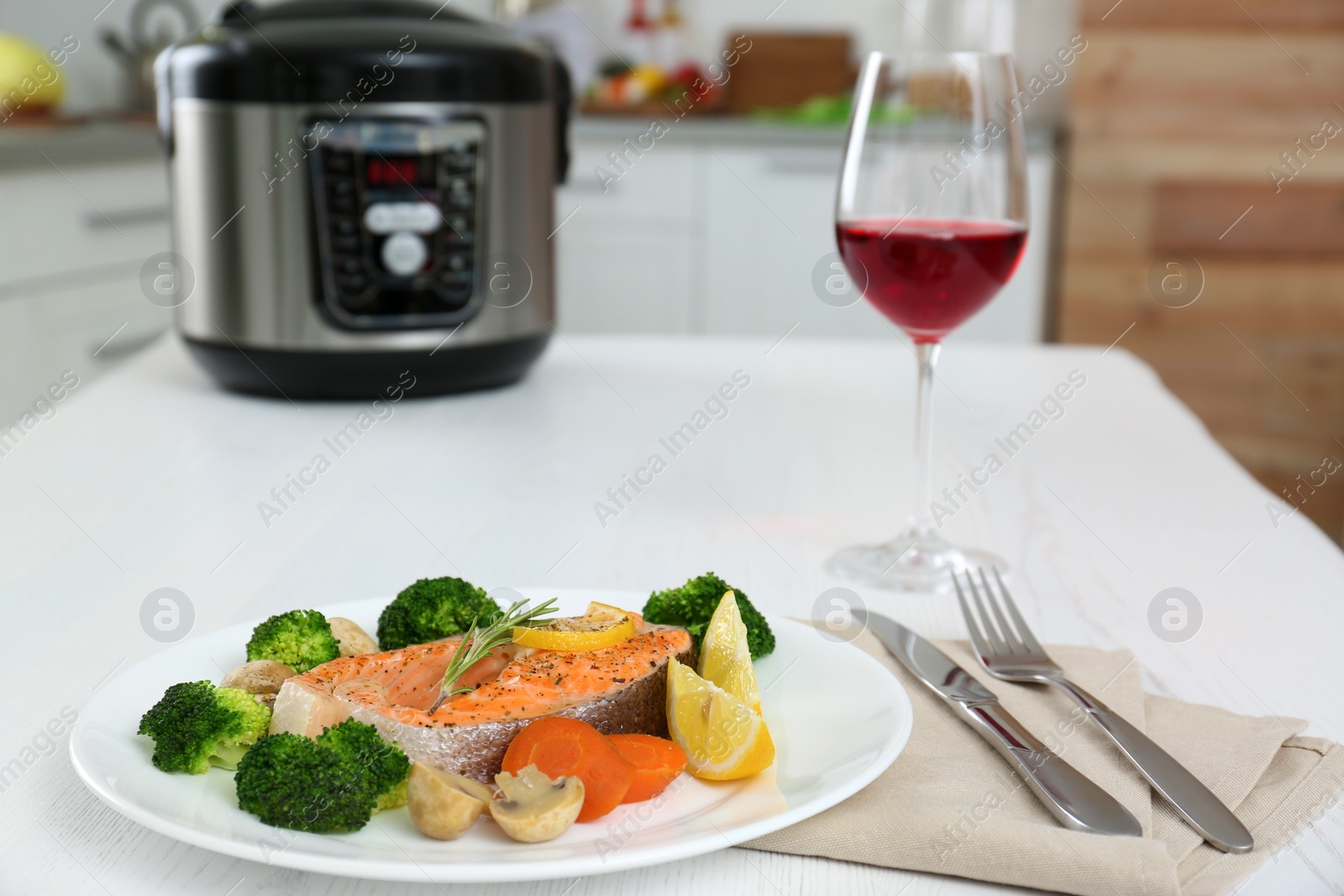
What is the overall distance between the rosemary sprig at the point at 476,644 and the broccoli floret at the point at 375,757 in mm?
45

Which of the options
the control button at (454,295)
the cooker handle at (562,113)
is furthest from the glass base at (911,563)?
the cooker handle at (562,113)

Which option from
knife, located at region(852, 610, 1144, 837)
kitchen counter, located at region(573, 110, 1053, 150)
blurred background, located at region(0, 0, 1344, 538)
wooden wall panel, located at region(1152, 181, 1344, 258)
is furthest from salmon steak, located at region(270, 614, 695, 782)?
wooden wall panel, located at region(1152, 181, 1344, 258)

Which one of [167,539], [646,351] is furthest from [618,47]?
[167,539]

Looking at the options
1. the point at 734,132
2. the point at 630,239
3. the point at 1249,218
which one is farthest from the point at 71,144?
the point at 1249,218

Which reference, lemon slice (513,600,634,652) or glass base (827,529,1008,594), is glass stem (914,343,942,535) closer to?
glass base (827,529,1008,594)

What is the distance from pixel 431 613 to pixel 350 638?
1.5 inches

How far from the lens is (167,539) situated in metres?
0.84

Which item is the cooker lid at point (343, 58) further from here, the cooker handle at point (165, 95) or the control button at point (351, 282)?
the control button at point (351, 282)

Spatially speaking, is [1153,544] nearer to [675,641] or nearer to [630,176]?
[675,641]

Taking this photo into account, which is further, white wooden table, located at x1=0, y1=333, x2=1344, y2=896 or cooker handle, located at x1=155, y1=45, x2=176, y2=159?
cooker handle, located at x1=155, y1=45, x2=176, y2=159

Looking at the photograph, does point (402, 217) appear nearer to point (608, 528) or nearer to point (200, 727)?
point (608, 528)

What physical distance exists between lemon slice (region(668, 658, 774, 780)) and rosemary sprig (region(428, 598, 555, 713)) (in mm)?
91

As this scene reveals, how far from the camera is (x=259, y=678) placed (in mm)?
519

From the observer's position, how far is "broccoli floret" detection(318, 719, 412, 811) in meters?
0.44
